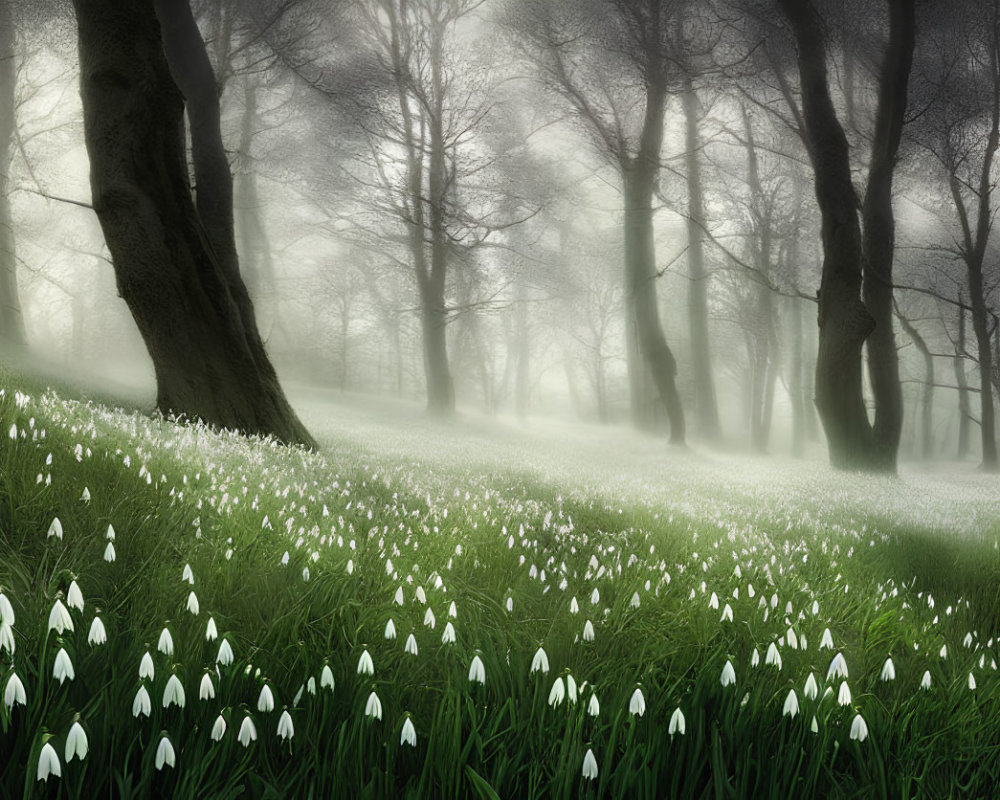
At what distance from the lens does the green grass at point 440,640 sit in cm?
149

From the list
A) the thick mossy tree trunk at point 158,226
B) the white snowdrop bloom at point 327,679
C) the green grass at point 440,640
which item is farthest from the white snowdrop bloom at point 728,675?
the thick mossy tree trunk at point 158,226

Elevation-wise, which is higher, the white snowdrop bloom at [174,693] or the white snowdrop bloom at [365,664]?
the white snowdrop bloom at [174,693]

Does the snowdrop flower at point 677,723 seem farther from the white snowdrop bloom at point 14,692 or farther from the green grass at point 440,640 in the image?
the white snowdrop bloom at point 14,692

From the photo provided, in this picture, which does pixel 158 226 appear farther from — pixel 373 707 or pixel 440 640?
pixel 373 707

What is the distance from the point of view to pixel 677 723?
1.65m

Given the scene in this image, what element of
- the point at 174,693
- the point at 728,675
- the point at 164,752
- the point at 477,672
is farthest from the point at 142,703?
the point at 728,675

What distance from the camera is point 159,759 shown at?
1266 mm

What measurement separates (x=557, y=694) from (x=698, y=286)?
78.5 feet

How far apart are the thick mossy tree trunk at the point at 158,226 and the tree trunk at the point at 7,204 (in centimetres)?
1620

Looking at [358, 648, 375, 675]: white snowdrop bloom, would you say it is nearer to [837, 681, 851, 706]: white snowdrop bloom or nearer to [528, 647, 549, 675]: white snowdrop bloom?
[528, 647, 549, 675]: white snowdrop bloom

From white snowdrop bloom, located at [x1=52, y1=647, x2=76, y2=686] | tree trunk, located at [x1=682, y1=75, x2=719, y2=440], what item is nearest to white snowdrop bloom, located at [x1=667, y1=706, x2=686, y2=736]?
white snowdrop bloom, located at [x1=52, y1=647, x2=76, y2=686]

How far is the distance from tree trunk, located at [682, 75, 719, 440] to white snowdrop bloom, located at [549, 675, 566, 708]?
21759 mm

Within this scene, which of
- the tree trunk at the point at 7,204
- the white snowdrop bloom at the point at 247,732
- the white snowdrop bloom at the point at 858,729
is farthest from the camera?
the tree trunk at the point at 7,204

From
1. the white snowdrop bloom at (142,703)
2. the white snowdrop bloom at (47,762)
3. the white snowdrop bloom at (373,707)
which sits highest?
the white snowdrop bloom at (47,762)
